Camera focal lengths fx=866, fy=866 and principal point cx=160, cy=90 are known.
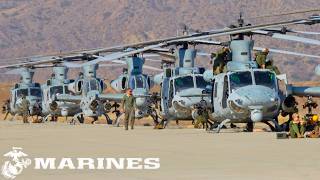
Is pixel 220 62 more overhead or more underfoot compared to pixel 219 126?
more overhead

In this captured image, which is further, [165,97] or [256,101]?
[165,97]

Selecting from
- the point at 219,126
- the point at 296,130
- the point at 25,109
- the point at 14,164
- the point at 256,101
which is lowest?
the point at 14,164

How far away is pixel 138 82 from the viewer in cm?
3531

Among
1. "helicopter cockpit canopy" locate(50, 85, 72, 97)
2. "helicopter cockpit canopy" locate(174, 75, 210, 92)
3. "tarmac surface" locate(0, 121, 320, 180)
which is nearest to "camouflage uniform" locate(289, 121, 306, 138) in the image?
"tarmac surface" locate(0, 121, 320, 180)

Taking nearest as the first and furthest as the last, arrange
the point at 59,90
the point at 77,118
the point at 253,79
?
the point at 253,79 < the point at 77,118 < the point at 59,90

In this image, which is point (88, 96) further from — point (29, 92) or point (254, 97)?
point (254, 97)

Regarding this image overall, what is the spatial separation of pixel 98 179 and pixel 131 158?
3.30 metres

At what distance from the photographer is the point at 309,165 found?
12.7 metres

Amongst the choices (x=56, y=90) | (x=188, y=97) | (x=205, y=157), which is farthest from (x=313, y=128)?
(x=56, y=90)

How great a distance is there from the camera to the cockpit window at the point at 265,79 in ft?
81.4

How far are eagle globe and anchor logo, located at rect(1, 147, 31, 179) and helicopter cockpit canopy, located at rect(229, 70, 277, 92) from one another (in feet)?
32.3

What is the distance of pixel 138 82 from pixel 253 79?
11029 millimetres

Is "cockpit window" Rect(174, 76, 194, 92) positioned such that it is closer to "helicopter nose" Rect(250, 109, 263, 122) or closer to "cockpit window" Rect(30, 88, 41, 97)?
"helicopter nose" Rect(250, 109, 263, 122)

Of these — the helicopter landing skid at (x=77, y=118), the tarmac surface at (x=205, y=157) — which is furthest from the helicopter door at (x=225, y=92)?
the helicopter landing skid at (x=77, y=118)
